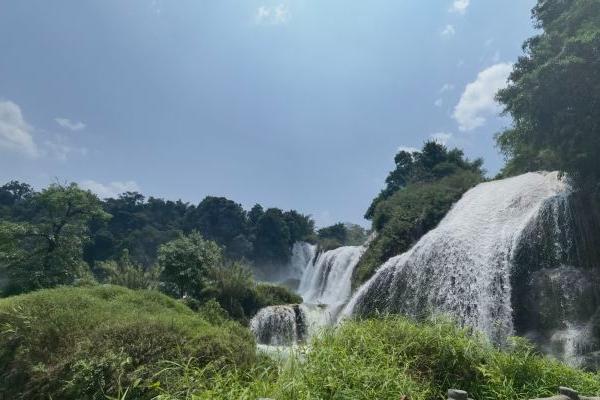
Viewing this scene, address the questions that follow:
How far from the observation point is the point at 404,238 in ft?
76.7


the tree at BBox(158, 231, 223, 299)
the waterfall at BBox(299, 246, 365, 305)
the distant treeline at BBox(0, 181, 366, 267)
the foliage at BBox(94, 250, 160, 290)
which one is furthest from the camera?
the distant treeline at BBox(0, 181, 366, 267)

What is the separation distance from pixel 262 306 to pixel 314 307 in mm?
3151

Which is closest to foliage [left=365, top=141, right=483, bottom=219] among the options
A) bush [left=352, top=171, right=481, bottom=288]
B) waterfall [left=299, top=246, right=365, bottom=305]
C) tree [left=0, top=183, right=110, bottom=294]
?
waterfall [left=299, top=246, right=365, bottom=305]

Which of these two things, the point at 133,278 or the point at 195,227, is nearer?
the point at 133,278

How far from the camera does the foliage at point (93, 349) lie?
5.06 m

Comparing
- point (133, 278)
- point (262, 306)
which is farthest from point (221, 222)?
point (262, 306)

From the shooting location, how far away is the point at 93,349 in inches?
214

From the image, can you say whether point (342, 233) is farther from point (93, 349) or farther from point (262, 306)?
point (93, 349)

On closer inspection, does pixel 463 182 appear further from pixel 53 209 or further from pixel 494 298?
pixel 53 209

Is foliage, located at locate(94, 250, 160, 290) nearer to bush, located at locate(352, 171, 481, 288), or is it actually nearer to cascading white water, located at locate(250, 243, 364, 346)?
cascading white water, located at locate(250, 243, 364, 346)

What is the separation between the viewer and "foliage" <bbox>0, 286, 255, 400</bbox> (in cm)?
506

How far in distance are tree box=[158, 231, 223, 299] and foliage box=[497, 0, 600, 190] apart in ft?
55.3

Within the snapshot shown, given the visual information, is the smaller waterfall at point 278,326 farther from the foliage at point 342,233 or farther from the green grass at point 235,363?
the foliage at point 342,233

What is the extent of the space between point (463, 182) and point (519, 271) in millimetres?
12707
